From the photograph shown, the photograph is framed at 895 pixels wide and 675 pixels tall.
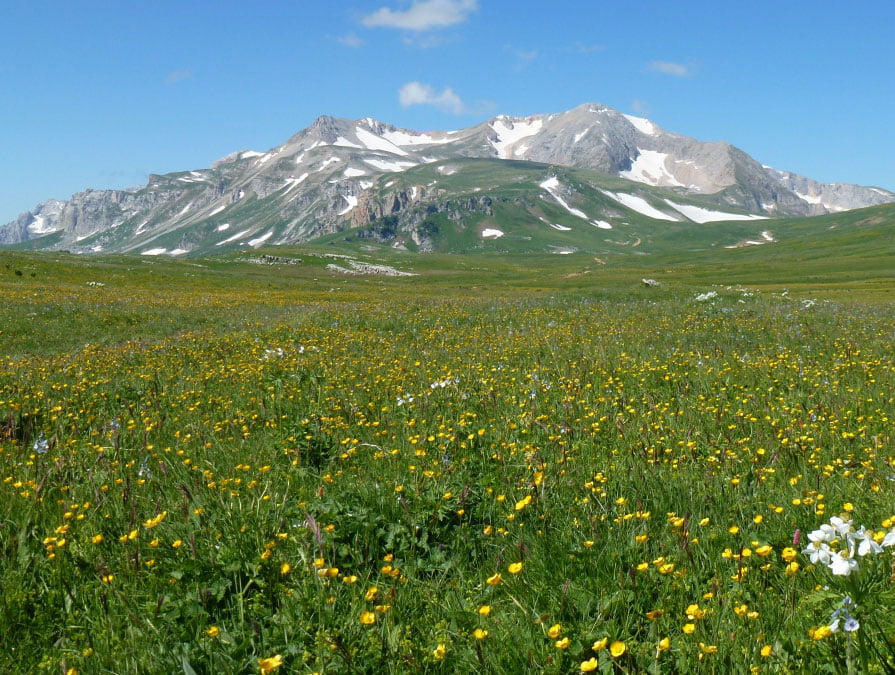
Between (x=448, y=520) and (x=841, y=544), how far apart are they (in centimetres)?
272

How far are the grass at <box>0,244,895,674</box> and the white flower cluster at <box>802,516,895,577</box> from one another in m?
0.12

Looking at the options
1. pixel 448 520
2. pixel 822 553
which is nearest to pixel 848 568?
pixel 822 553

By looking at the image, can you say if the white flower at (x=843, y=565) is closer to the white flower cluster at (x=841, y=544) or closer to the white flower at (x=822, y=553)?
the white flower cluster at (x=841, y=544)

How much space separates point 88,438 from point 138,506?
3.36 metres

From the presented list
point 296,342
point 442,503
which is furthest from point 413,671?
point 296,342

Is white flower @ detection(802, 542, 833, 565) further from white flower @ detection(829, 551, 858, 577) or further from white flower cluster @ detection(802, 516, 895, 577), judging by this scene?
white flower @ detection(829, 551, 858, 577)

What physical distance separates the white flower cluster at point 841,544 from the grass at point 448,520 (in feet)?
0.39

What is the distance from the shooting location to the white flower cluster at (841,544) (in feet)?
7.17

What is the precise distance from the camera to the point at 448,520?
447cm

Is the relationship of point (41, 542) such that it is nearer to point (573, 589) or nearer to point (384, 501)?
point (384, 501)

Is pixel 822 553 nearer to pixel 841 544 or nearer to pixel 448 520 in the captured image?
pixel 841 544

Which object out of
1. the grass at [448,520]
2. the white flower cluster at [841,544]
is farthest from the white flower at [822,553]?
the grass at [448,520]

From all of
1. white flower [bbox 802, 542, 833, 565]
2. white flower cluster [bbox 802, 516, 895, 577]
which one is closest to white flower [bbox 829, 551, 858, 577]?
white flower cluster [bbox 802, 516, 895, 577]

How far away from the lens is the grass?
2979mm
